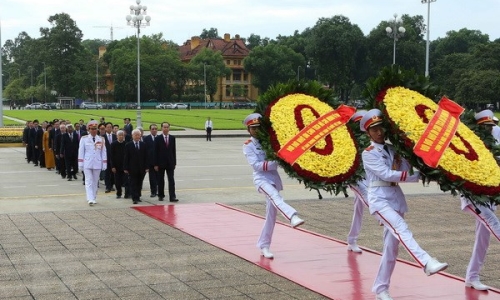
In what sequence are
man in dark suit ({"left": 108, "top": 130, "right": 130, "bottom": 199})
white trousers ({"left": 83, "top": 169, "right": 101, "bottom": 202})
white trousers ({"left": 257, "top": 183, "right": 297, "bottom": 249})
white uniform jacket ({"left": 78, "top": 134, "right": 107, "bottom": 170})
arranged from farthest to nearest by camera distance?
1. man in dark suit ({"left": 108, "top": 130, "right": 130, "bottom": 199})
2. white uniform jacket ({"left": 78, "top": 134, "right": 107, "bottom": 170})
3. white trousers ({"left": 83, "top": 169, "right": 101, "bottom": 202})
4. white trousers ({"left": 257, "top": 183, "right": 297, "bottom": 249})

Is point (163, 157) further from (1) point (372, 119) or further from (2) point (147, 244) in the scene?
(1) point (372, 119)

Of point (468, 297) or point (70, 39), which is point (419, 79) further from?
point (70, 39)

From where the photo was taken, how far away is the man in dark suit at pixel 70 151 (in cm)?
2077

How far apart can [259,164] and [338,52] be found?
88029 millimetres

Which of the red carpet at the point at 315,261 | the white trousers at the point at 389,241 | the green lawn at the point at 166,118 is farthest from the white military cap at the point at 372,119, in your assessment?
the green lawn at the point at 166,118

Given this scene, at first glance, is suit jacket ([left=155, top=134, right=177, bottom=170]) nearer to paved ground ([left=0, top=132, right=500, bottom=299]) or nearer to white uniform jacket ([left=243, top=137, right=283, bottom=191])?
paved ground ([left=0, top=132, right=500, bottom=299])

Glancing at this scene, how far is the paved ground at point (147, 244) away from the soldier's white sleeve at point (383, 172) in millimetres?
1537

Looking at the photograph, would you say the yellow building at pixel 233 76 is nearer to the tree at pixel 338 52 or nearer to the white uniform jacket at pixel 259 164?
the tree at pixel 338 52

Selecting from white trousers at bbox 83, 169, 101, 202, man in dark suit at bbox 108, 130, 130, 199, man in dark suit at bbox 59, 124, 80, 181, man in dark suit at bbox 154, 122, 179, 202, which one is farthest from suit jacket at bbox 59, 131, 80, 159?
man in dark suit at bbox 154, 122, 179, 202

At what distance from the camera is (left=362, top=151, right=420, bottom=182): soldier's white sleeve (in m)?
7.23

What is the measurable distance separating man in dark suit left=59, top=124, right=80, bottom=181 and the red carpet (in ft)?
24.5

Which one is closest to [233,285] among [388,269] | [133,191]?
[388,269]

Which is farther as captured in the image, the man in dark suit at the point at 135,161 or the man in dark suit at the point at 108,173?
the man in dark suit at the point at 108,173

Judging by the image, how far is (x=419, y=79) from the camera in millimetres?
8188
